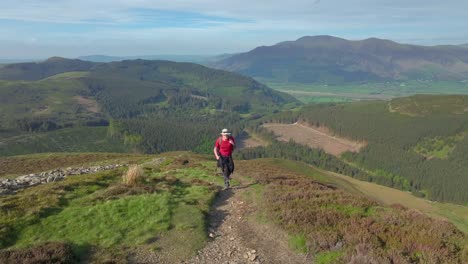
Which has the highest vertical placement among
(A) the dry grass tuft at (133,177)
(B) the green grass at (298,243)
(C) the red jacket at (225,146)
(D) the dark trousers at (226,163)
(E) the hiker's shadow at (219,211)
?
(C) the red jacket at (225,146)

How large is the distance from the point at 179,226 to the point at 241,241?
3.14 metres

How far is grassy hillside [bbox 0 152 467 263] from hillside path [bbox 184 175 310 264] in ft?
1.30

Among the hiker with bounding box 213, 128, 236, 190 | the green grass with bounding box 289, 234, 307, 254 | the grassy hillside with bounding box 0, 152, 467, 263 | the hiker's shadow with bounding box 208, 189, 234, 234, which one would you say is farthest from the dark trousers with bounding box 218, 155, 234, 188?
the green grass with bounding box 289, 234, 307, 254

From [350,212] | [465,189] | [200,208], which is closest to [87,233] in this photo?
[200,208]

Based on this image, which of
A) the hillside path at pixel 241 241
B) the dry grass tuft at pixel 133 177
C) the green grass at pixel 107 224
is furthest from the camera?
the dry grass tuft at pixel 133 177

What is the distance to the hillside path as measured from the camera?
14922mm

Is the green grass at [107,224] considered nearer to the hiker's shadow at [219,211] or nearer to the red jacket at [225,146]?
the hiker's shadow at [219,211]

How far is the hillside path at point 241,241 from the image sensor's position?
587 inches

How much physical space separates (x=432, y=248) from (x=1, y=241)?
18.3m

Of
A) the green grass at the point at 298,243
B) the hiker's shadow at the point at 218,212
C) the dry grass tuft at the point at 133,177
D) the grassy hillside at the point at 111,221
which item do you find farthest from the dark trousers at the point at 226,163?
the green grass at the point at 298,243

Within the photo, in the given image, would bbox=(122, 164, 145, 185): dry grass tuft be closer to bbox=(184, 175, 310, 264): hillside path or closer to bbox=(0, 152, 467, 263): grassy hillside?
bbox=(0, 152, 467, 263): grassy hillside

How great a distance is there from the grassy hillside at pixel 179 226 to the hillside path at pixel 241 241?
1.30 feet

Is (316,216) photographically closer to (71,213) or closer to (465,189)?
(71,213)

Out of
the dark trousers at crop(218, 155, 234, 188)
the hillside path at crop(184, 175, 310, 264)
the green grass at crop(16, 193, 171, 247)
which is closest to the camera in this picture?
the hillside path at crop(184, 175, 310, 264)
